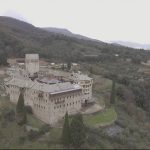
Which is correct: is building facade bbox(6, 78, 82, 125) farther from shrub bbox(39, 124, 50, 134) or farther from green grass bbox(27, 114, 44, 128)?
shrub bbox(39, 124, 50, 134)

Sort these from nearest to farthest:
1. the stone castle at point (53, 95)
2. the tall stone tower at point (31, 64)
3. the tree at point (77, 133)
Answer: the tree at point (77, 133) → the stone castle at point (53, 95) → the tall stone tower at point (31, 64)

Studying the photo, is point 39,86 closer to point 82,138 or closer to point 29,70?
point 82,138

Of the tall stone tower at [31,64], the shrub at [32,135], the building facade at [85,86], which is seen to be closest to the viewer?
the shrub at [32,135]

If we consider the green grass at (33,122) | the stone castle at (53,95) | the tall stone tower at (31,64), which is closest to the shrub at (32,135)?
the green grass at (33,122)

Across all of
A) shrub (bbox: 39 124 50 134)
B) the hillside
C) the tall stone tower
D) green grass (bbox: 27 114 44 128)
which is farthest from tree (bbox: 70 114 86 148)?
the hillside

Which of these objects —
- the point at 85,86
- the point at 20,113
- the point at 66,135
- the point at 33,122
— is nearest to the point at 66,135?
the point at 66,135

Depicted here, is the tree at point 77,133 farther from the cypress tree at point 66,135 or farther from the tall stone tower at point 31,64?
the tall stone tower at point 31,64

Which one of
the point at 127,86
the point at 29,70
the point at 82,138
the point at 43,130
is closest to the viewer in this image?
the point at 82,138

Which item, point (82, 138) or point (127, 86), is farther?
point (127, 86)

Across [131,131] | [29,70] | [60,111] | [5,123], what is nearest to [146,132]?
[131,131]

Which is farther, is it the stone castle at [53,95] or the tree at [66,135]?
the stone castle at [53,95]
